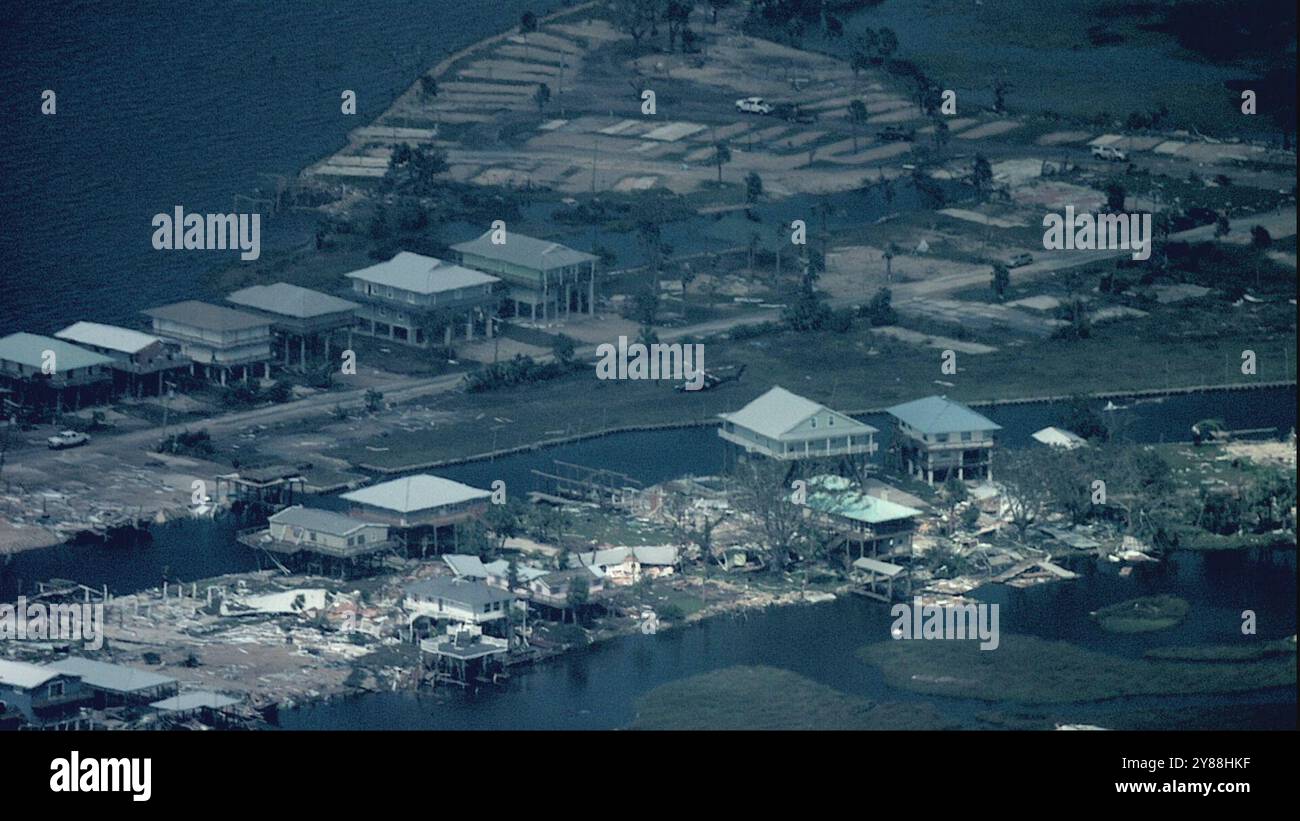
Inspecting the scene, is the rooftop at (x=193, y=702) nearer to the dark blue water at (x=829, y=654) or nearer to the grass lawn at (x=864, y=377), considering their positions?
the dark blue water at (x=829, y=654)

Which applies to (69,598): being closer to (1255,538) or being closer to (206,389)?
(206,389)

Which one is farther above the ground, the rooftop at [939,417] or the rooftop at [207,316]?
the rooftop at [207,316]

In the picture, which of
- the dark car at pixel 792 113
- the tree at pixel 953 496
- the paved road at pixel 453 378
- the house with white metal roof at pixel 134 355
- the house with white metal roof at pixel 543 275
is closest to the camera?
the tree at pixel 953 496

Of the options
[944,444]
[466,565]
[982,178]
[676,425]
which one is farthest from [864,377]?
[982,178]

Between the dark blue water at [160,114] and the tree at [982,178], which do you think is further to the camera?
the tree at [982,178]

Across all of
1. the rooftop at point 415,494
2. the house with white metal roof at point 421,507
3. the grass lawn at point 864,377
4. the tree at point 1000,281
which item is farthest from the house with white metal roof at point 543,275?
the house with white metal roof at point 421,507

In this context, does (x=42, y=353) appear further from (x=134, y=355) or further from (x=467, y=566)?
(x=467, y=566)

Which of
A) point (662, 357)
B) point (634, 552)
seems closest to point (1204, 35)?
point (662, 357)
